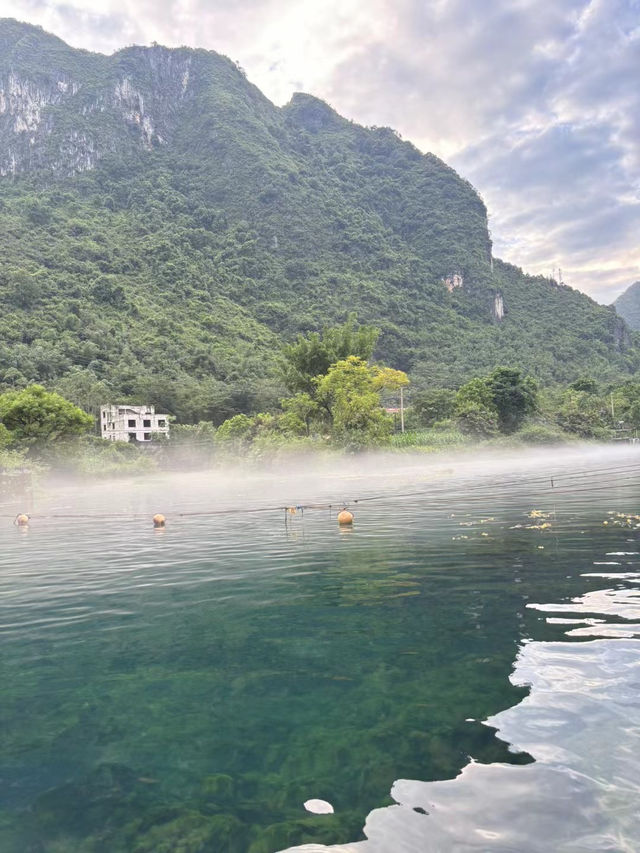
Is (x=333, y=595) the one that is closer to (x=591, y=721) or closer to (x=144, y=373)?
(x=591, y=721)

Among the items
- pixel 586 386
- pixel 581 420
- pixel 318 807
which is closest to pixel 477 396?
pixel 581 420

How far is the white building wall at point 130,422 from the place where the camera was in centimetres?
7906

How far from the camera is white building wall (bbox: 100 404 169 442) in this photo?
79.1 metres

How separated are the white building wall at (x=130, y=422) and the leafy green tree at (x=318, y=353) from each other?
30379mm

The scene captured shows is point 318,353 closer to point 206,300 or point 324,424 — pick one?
point 324,424

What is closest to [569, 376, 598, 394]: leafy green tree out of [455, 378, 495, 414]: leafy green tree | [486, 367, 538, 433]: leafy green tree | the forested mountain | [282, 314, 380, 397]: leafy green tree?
the forested mountain

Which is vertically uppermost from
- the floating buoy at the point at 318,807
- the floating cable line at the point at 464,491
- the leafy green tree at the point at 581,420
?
the leafy green tree at the point at 581,420

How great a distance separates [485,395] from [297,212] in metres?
151

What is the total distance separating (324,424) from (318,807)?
46644 millimetres

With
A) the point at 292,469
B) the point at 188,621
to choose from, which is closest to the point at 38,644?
the point at 188,621

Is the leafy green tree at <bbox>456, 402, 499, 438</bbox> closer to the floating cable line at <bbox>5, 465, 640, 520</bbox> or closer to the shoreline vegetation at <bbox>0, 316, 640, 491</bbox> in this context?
the shoreline vegetation at <bbox>0, 316, 640, 491</bbox>

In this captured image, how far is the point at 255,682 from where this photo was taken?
528 cm

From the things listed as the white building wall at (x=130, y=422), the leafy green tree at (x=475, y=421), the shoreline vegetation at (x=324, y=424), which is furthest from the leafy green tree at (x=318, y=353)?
the white building wall at (x=130, y=422)

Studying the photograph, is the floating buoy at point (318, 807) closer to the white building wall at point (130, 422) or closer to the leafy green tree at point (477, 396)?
the leafy green tree at point (477, 396)
